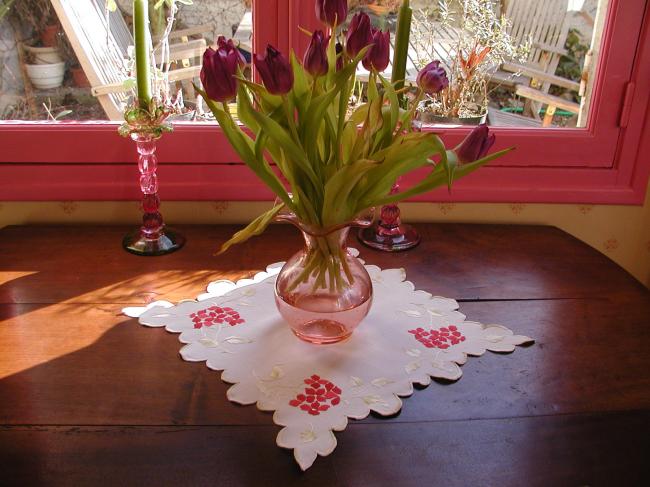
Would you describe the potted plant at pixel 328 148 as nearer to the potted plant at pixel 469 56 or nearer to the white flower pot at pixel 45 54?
the potted plant at pixel 469 56

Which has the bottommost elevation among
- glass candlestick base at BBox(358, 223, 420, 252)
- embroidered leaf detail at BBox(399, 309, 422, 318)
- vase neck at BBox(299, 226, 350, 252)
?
embroidered leaf detail at BBox(399, 309, 422, 318)

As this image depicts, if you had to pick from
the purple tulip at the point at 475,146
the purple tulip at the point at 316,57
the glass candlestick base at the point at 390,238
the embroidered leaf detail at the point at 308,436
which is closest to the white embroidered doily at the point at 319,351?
the embroidered leaf detail at the point at 308,436

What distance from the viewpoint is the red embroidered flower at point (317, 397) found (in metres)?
0.81

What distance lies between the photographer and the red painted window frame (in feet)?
4.33

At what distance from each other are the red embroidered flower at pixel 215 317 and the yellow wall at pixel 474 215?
0.40 m

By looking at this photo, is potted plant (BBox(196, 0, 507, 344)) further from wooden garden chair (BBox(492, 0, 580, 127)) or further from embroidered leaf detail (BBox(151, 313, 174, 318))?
wooden garden chair (BBox(492, 0, 580, 127))

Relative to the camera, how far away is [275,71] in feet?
2.41

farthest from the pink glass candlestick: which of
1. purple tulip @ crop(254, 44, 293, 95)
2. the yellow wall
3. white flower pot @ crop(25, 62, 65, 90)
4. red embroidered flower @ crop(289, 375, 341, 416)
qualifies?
white flower pot @ crop(25, 62, 65, 90)

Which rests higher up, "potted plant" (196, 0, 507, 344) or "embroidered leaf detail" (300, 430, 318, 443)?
"potted plant" (196, 0, 507, 344)

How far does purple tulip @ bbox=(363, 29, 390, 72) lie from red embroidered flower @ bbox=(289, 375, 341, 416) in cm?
42

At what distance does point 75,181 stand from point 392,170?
2.54 feet

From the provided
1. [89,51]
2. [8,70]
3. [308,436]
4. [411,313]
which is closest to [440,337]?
[411,313]

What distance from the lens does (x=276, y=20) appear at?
1.28 meters

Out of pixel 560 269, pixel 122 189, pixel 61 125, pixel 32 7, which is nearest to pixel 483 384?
pixel 560 269
